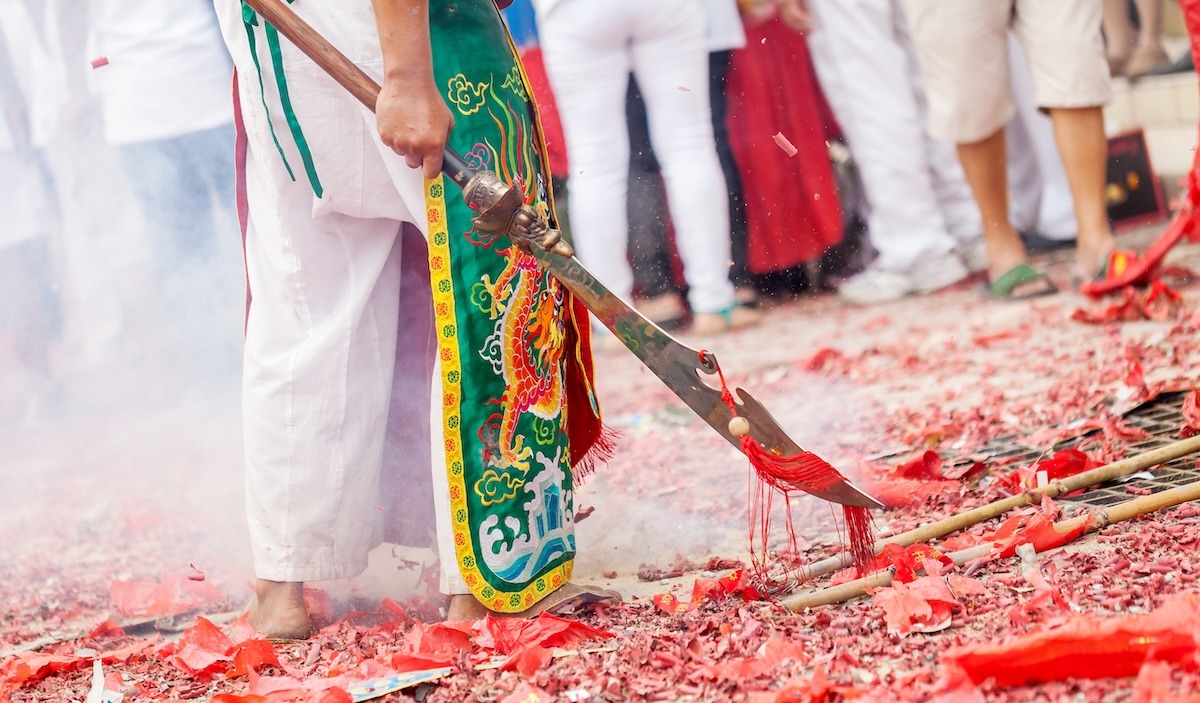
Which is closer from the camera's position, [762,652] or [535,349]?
[762,652]

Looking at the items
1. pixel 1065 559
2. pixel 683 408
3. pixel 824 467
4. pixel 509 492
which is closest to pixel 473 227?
pixel 509 492

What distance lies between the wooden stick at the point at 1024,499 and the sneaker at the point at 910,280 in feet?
9.07

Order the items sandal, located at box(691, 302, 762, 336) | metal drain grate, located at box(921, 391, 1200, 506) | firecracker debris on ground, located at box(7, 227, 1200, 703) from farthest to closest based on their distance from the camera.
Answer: sandal, located at box(691, 302, 762, 336)
metal drain grate, located at box(921, 391, 1200, 506)
firecracker debris on ground, located at box(7, 227, 1200, 703)

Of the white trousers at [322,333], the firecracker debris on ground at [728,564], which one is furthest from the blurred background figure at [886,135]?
the white trousers at [322,333]

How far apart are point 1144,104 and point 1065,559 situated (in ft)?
15.1

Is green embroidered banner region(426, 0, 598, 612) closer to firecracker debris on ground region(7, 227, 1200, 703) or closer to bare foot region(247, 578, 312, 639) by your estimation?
firecracker debris on ground region(7, 227, 1200, 703)

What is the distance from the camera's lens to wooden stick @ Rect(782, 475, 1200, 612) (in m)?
2.16

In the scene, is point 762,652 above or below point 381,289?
below

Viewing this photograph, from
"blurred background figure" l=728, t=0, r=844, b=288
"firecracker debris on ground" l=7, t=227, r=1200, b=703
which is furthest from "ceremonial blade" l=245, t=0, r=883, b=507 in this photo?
"blurred background figure" l=728, t=0, r=844, b=288

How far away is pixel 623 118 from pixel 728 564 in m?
2.49

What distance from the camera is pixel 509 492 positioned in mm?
2273

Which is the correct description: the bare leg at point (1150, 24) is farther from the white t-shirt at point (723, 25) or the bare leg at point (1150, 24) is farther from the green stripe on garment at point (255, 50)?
the green stripe on garment at point (255, 50)

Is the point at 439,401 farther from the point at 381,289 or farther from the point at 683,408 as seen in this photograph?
the point at 683,408

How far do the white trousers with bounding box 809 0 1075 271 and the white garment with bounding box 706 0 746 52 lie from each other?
42 centimetres
